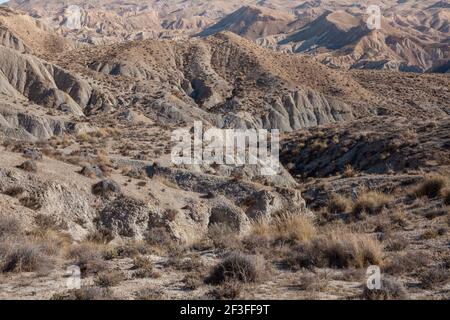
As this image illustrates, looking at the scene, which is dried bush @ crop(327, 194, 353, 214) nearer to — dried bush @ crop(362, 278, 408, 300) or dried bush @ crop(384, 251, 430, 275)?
dried bush @ crop(384, 251, 430, 275)

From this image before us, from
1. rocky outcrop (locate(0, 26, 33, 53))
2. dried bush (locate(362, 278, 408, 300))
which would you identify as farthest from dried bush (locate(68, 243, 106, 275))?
rocky outcrop (locate(0, 26, 33, 53))

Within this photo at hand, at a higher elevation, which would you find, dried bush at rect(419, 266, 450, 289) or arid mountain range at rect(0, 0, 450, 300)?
arid mountain range at rect(0, 0, 450, 300)

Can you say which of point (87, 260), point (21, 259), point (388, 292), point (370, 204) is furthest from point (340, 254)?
point (370, 204)

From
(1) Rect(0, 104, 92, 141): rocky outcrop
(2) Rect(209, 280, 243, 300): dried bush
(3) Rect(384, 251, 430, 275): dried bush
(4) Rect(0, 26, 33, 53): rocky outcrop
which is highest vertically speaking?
(4) Rect(0, 26, 33, 53): rocky outcrop

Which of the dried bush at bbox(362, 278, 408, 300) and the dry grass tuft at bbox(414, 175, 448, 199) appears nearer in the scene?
the dried bush at bbox(362, 278, 408, 300)

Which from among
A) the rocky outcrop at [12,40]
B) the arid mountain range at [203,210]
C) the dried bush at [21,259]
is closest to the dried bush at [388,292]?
the arid mountain range at [203,210]

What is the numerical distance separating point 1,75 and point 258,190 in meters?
50.0

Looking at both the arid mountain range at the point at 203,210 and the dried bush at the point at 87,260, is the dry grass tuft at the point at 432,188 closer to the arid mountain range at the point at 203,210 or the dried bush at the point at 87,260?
the arid mountain range at the point at 203,210

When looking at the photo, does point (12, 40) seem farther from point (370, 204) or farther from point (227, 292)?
point (227, 292)

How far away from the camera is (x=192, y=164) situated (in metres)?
26.2

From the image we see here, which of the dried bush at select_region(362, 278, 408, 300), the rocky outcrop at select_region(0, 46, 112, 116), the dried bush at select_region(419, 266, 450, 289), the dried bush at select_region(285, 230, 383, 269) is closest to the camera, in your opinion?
the dried bush at select_region(362, 278, 408, 300)
